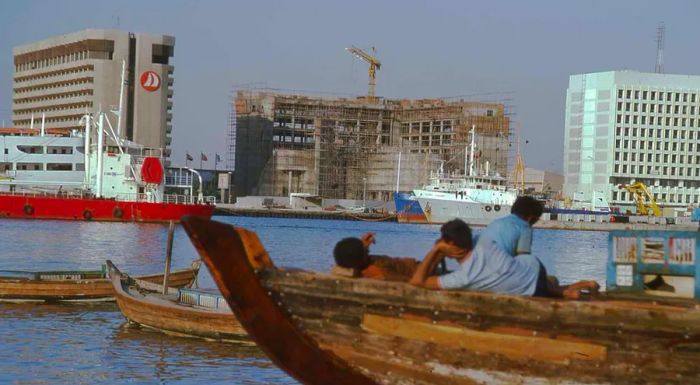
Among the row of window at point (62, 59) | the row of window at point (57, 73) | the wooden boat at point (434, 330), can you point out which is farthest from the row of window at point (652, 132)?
the wooden boat at point (434, 330)

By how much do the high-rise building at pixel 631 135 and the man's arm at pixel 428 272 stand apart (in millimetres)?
132025

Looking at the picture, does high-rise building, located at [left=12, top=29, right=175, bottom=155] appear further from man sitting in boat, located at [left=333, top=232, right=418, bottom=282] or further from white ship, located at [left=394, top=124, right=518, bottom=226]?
man sitting in boat, located at [left=333, top=232, right=418, bottom=282]

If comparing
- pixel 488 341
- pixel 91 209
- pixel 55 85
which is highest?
pixel 55 85

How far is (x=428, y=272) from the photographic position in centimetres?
1012

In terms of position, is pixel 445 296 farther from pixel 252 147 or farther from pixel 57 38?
pixel 57 38

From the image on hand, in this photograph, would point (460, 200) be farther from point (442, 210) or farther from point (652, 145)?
point (652, 145)

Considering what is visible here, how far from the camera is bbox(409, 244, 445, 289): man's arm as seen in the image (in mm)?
10008

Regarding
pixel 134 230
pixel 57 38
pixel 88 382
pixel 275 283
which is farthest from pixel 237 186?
pixel 275 283

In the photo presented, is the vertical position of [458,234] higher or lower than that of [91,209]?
higher

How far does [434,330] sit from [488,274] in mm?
742

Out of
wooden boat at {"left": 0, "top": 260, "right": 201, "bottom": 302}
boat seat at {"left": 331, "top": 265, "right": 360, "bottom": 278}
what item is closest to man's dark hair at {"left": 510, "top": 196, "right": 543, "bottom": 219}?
boat seat at {"left": 331, "top": 265, "right": 360, "bottom": 278}

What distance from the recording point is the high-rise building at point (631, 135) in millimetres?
139000

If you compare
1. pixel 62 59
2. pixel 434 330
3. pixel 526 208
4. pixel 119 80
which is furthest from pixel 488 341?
pixel 62 59

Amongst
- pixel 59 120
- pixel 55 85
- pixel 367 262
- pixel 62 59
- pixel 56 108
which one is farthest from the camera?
pixel 55 85
